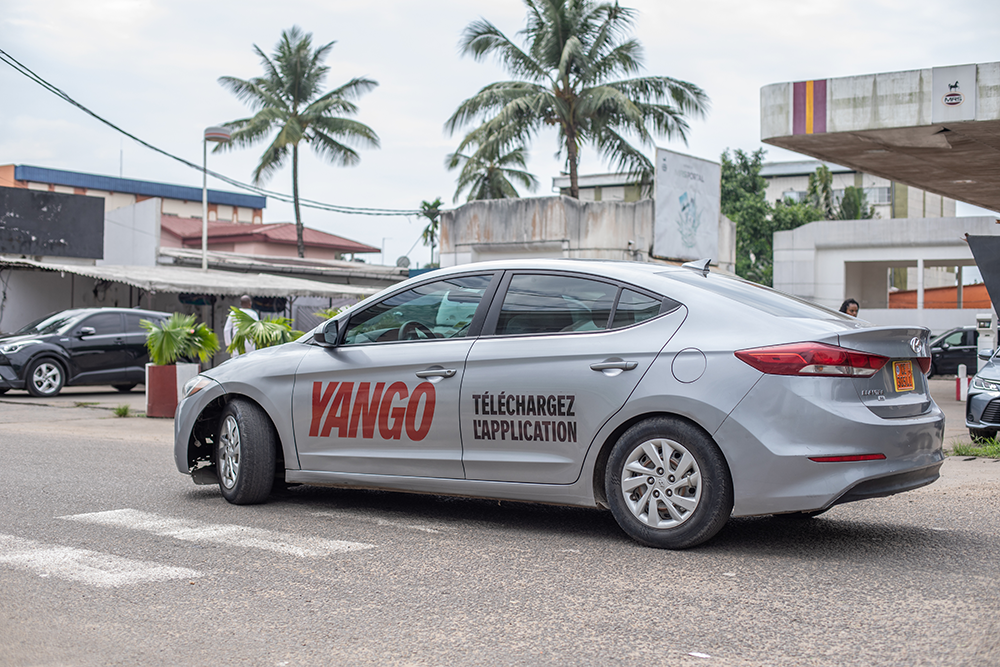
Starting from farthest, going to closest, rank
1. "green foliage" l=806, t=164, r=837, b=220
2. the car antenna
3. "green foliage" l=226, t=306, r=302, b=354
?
"green foliage" l=806, t=164, r=837, b=220, "green foliage" l=226, t=306, r=302, b=354, the car antenna

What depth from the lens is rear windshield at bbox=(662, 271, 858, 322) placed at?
5.24 m

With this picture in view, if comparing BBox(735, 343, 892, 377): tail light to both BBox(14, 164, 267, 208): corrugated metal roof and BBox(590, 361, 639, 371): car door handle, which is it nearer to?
BBox(590, 361, 639, 371): car door handle

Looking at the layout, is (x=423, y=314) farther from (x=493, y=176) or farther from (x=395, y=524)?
(x=493, y=176)

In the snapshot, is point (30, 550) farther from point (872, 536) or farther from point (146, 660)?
point (872, 536)

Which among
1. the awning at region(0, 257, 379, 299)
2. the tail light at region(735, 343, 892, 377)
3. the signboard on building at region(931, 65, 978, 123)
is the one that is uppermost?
the signboard on building at region(931, 65, 978, 123)

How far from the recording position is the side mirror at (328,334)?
6.29 metres

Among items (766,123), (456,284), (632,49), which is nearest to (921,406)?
(456,284)

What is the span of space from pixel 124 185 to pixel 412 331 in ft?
164

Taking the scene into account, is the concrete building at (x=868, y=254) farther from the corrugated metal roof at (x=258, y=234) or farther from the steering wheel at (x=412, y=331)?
the steering wheel at (x=412, y=331)

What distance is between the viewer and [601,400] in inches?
203

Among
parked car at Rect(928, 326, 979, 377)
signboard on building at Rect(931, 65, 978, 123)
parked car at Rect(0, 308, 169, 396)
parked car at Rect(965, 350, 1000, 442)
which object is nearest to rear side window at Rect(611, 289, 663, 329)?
parked car at Rect(965, 350, 1000, 442)

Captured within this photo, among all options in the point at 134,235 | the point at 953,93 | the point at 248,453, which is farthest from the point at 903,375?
the point at 134,235

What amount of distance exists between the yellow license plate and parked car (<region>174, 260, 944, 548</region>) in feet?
0.05

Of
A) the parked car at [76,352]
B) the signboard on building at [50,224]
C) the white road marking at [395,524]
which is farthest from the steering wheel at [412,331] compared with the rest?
the signboard on building at [50,224]
